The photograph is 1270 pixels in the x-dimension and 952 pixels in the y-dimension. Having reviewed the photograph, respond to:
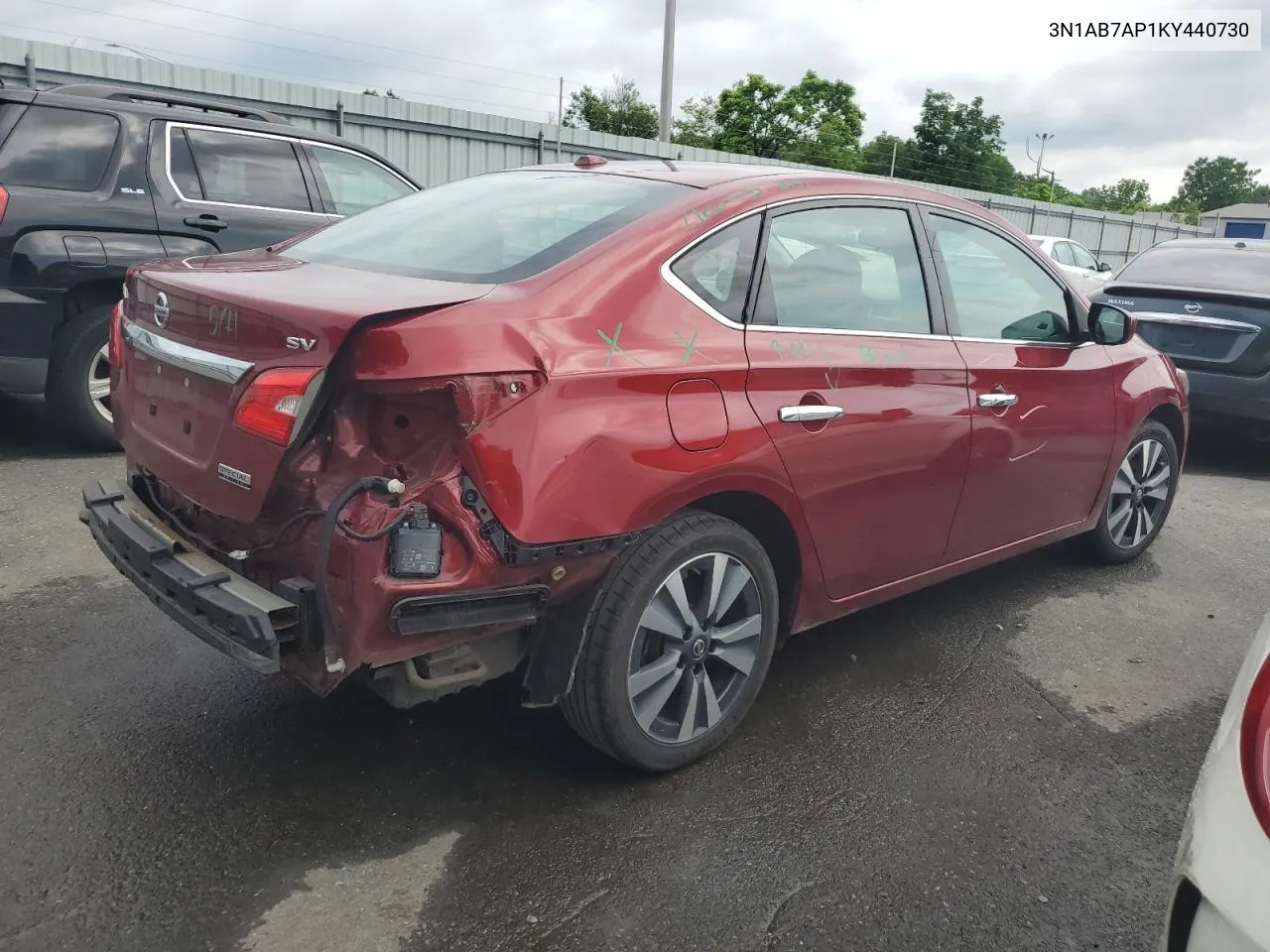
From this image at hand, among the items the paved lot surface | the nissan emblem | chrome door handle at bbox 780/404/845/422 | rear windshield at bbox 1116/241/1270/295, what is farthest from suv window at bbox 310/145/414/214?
rear windshield at bbox 1116/241/1270/295

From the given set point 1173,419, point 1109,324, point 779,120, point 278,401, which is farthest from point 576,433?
point 779,120

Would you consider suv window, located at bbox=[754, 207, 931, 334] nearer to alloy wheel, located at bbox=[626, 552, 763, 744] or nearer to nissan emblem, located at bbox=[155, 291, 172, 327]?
alloy wheel, located at bbox=[626, 552, 763, 744]

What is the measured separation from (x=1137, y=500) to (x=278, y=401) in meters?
4.01

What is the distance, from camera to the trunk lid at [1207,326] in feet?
22.2

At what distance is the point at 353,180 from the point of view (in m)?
6.74

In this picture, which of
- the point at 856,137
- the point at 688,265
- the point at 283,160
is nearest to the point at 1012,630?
the point at 688,265

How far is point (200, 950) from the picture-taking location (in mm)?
2145

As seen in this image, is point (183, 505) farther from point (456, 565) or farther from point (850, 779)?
point (850, 779)

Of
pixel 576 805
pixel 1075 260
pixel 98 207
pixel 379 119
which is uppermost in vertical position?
pixel 379 119

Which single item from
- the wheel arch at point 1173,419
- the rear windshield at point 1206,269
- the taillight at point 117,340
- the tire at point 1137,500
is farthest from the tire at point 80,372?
the rear windshield at point 1206,269

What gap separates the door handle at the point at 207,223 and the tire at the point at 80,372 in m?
0.68

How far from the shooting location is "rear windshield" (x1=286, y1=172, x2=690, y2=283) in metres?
2.73

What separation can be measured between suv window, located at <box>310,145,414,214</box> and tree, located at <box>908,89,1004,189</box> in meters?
56.2

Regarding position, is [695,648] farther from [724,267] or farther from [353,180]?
[353,180]
